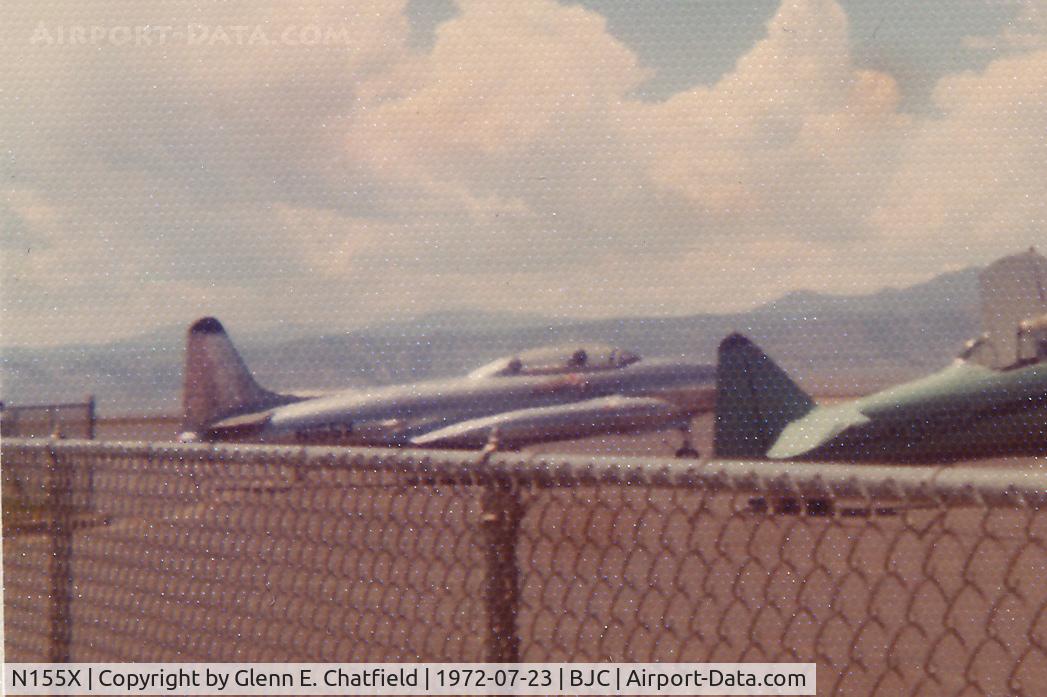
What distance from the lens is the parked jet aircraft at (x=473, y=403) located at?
21.7 metres

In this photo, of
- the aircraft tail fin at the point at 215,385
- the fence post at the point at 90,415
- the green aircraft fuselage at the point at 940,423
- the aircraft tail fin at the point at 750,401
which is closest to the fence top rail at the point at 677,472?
the fence post at the point at 90,415

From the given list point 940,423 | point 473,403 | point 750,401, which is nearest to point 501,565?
point 940,423

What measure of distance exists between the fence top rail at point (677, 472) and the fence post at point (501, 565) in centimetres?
4

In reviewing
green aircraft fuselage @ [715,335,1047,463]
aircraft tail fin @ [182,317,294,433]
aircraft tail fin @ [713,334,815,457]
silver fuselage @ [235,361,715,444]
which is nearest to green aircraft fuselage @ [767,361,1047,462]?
green aircraft fuselage @ [715,335,1047,463]

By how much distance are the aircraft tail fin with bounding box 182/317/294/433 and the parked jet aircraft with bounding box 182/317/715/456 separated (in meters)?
0.03

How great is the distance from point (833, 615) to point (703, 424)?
6979 centimetres

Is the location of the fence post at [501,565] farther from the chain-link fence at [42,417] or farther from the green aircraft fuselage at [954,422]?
the green aircraft fuselage at [954,422]

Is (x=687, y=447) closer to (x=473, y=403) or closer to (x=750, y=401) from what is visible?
(x=473, y=403)

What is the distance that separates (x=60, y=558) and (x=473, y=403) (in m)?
20.4

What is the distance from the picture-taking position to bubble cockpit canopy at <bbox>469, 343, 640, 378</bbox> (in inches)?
975

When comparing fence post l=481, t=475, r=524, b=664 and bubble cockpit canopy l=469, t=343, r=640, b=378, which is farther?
bubble cockpit canopy l=469, t=343, r=640, b=378

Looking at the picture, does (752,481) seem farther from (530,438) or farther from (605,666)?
(530,438)

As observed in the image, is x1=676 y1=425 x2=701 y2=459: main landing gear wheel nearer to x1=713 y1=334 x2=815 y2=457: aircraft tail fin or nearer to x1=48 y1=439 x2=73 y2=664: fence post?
x1=713 y1=334 x2=815 y2=457: aircraft tail fin

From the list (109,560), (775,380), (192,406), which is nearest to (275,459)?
(109,560)
